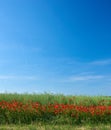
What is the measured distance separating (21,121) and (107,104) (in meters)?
5.02

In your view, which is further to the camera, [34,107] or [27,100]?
[27,100]

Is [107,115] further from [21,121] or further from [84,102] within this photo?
[21,121]

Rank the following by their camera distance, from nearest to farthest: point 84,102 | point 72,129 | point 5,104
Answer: point 72,129 < point 5,104 < point 84,102

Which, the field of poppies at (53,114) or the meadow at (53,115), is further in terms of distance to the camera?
the field of poppies at (53,114)

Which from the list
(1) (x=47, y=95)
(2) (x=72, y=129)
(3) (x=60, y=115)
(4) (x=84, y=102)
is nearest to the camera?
(2) (x=72, y=129)

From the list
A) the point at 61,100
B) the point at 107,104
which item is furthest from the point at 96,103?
the point at 61,100

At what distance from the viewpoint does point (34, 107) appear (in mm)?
14500

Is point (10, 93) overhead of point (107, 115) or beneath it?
overhead

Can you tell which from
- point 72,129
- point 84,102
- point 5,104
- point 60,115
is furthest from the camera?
point 84,102

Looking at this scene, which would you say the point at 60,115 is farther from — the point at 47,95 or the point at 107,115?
the point at 47,95

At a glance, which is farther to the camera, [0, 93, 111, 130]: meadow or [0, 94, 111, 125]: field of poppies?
[0, 94, 111, 125]: field of poppies

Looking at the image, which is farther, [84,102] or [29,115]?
[84,102]

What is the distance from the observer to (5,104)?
1505 cm

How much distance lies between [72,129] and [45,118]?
2878mm
